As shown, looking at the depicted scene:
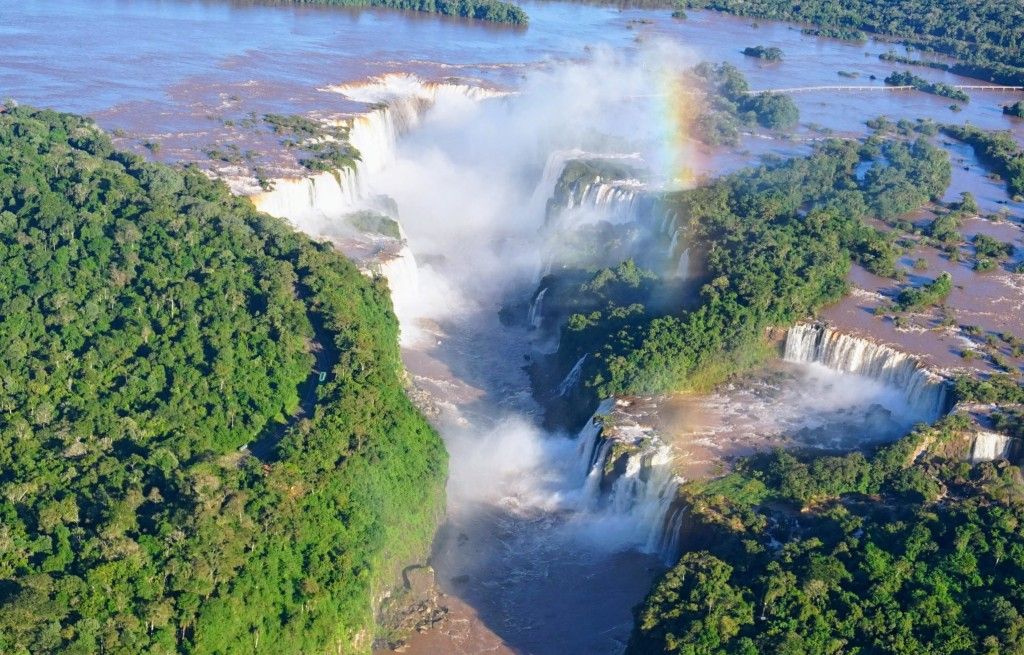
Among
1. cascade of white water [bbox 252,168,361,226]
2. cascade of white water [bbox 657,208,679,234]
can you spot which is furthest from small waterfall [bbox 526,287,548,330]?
cascade of white water [bbox 252,168,361,226]

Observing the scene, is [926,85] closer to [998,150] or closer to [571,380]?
[998,150]

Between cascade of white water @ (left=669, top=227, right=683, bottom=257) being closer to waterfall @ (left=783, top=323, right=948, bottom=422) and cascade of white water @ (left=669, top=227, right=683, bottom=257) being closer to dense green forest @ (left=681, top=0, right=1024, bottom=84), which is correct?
waterfall @ (left=783, top=323, right=948, bottom=422)

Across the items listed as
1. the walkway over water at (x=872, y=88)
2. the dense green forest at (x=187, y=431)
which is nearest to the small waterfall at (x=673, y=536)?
the dense green forest at (x=187, y=431)

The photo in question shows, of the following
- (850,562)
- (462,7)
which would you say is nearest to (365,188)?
(850,562)

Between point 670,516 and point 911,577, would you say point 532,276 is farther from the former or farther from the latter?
point 911,577

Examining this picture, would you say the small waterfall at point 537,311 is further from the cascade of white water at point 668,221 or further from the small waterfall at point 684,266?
the cascade of white water at point 668,221

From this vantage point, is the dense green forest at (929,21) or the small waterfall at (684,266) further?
the dense green forest at (929,21)

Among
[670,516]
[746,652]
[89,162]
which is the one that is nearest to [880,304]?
[670,516]
